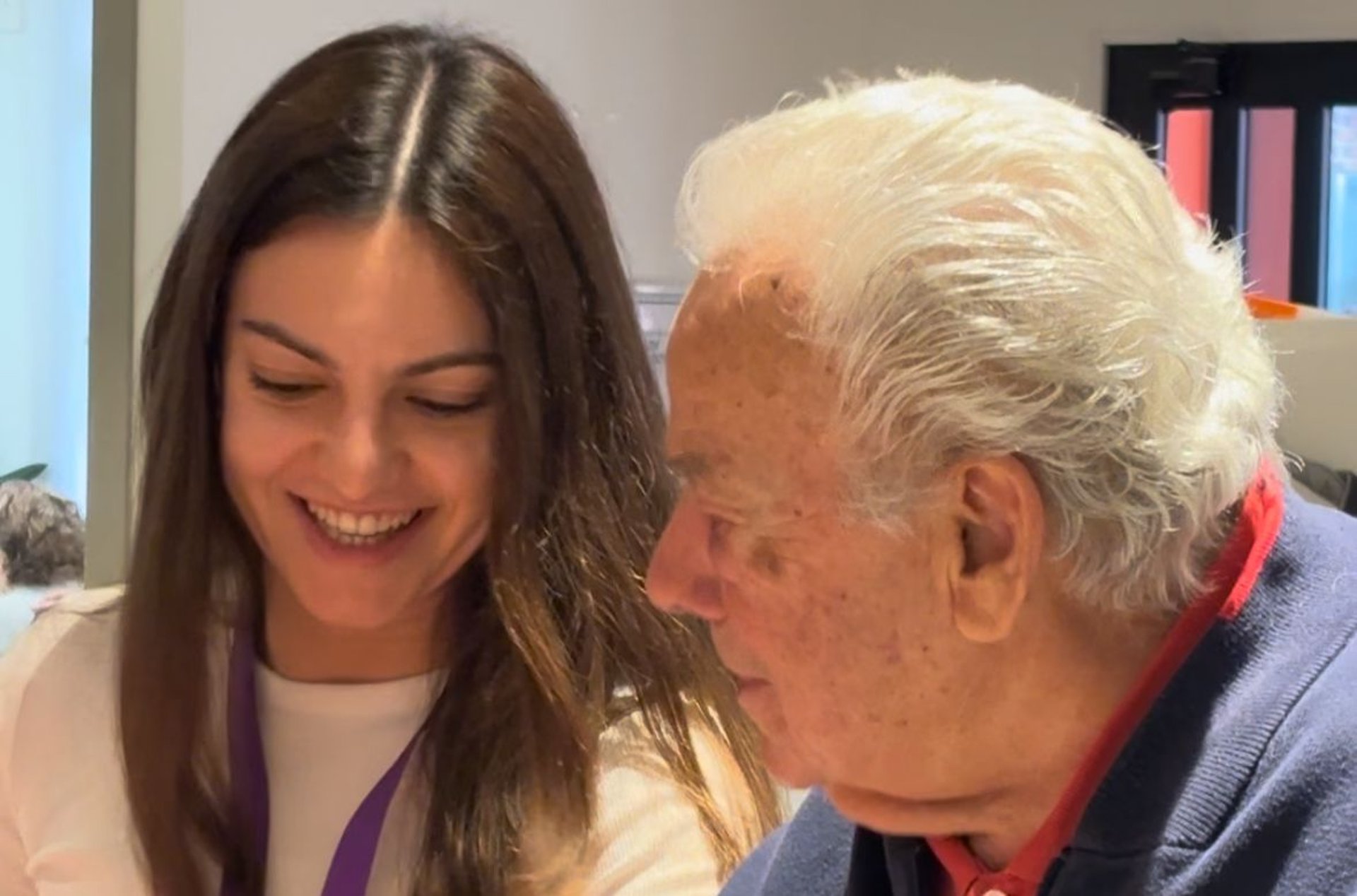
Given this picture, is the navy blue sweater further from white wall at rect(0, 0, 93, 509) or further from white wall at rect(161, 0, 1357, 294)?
→ white wall at rect(0, 0, 93, 509)

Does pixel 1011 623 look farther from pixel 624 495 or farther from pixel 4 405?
pixel 4 405

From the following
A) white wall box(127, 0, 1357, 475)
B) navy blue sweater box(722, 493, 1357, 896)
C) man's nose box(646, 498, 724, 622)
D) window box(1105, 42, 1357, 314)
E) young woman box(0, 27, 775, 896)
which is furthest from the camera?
window box(1105, 42, 1357, 314)

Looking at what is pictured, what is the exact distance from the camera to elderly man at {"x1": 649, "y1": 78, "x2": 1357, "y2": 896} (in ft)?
2.31

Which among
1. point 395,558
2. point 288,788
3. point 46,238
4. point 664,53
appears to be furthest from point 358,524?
point 664,53

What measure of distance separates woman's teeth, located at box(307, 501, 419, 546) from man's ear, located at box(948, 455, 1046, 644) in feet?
1.95

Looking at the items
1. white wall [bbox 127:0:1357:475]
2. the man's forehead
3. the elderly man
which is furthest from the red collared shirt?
white wall [bbox 127:0:1357:475]

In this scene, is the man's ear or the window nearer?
the man's ear

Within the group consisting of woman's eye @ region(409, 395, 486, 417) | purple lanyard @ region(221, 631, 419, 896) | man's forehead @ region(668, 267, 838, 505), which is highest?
man's forehead @ region(668, 267, 838, 505)

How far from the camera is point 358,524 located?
124 cm

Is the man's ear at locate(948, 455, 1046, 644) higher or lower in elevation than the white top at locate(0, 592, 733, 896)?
higher

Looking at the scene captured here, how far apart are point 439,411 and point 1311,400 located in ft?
4.43

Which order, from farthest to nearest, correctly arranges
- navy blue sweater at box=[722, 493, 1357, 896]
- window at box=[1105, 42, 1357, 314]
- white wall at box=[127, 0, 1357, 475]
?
window at box=[1105, 42, 1357, 314]
white wall at box=[127, 0, 1357, 475]
navy blue sweater at box=[722, 493, 1357, 896]

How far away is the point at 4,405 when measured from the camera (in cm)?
241

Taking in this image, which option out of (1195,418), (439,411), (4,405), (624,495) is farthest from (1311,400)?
(4,405)
